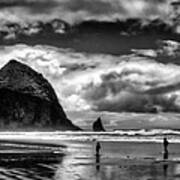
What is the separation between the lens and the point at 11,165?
121 ft

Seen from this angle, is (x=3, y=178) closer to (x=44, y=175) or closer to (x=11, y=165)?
(x=44, y=175)

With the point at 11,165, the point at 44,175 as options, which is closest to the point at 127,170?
the point at 44,175

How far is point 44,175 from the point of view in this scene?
31.0 metres

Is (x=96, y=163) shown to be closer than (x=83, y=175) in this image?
No

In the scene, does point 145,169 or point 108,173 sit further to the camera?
point 145,169

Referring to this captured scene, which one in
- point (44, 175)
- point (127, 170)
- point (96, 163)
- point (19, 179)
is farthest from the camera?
point (96, 163)

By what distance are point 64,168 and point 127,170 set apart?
5.42m

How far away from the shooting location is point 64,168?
36000 mm

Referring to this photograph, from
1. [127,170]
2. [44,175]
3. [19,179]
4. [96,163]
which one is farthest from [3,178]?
[96,163]

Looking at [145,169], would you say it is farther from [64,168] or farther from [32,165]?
[32,165]

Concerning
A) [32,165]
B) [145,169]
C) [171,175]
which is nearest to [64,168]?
[32,165]

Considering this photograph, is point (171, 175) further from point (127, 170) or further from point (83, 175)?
point (83, 175)

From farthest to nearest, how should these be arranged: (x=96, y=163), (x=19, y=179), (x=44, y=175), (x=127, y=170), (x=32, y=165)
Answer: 1. (x=96, y=163)
2. (x=32, y=165)
3. (x=127, y=170)
4. (x=44, y=175)
5. (x=19, y=179)

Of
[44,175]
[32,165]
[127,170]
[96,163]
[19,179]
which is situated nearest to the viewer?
[19,179]
